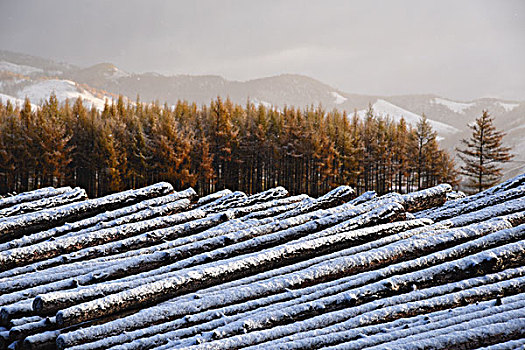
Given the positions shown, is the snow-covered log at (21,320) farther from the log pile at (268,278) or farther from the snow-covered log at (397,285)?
the snow-covered log at (397,285)

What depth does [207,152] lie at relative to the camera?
165 feet

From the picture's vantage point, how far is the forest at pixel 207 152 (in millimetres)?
48094

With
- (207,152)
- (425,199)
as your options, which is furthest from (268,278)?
(207,152)

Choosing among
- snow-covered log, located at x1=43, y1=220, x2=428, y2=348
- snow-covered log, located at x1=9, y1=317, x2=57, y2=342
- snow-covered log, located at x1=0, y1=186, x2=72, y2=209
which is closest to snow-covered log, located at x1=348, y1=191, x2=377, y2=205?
snow-covered log, located at x1=43, y1=220, x2=428, y2=348

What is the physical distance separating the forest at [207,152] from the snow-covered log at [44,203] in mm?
34577

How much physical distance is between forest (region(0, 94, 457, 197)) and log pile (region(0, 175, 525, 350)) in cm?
3829

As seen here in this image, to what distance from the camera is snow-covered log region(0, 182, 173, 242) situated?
32.8ft

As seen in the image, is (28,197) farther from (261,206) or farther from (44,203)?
(261,206)

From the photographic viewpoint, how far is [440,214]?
10273 mm

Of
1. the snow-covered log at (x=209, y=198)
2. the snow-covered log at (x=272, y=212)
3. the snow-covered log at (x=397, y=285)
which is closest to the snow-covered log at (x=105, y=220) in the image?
the snow-covered log at (x=209, y=198)

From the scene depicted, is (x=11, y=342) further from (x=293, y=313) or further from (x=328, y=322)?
(x=328, y=322)

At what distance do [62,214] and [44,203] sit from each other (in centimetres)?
197

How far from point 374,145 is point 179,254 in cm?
5174

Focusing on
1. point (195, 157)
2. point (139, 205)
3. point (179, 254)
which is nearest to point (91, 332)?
point (179, 254)
